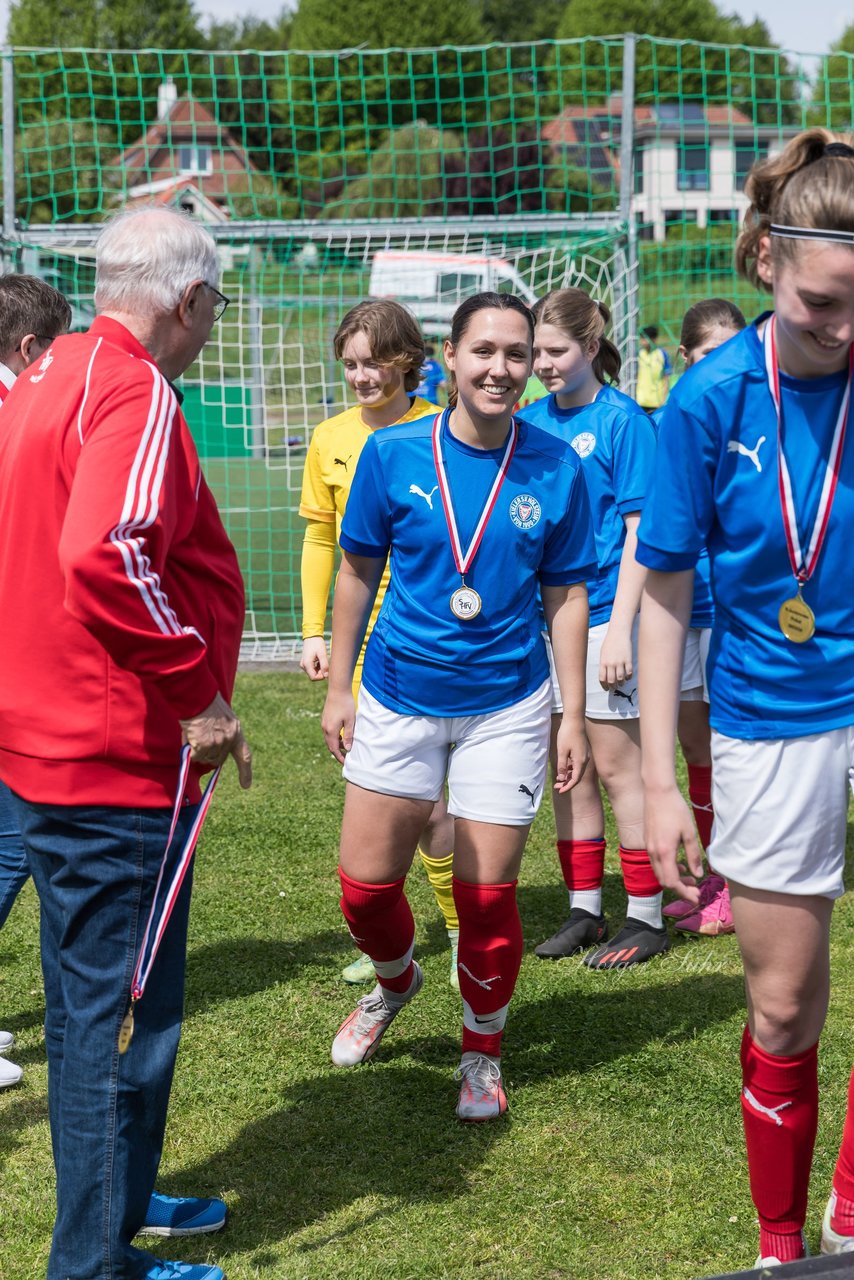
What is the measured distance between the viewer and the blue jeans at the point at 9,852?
3.80 m

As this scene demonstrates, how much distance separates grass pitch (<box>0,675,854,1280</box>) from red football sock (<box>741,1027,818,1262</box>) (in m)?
0.35

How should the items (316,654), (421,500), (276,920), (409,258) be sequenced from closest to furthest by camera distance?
(421,500) < (316,654) < (276,920) < (409,258)

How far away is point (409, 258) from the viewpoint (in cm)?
1628

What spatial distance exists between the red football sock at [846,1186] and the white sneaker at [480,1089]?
42.7 inches

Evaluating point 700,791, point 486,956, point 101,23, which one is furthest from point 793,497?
point 101,23

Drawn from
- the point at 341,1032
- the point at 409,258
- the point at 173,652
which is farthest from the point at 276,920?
the point at 409,258

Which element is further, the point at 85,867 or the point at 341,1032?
the point at 341,1032

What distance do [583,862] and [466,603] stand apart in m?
1.74

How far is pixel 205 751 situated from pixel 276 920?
2.67 metres

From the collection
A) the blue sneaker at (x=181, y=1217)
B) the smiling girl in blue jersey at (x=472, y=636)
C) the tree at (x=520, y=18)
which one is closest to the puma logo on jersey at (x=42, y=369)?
the smiling girl in blue jersey at (x=472, y=636)

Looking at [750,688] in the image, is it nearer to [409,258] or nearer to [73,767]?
[73,767]

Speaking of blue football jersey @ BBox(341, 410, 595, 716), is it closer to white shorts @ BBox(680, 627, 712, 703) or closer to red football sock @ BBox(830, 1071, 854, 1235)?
red football sock @ BBox(830, 1071, 854, 1235)

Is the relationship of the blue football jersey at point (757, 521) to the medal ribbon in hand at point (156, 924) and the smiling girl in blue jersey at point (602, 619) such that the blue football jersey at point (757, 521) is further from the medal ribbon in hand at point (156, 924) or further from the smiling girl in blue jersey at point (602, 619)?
the smiling girl in blue jersey at point (602, 619)

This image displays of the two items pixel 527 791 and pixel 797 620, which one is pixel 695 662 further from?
pixel 797 620
